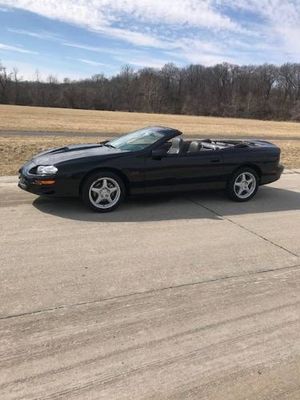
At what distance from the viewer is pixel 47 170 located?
6.46 meters

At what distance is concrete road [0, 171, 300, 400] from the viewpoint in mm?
2891

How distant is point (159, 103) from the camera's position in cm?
12112

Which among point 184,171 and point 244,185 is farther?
point 244,185

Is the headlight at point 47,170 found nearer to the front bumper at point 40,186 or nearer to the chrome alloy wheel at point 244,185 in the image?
the front bumper at point 40,186

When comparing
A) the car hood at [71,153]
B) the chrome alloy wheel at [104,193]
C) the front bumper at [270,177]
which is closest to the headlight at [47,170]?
the car hood at [71,153]

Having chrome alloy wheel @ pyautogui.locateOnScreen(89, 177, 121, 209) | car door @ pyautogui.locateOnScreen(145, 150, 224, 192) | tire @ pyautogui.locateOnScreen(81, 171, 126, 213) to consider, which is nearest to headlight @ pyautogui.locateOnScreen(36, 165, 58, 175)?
tire @ pyautogui.locateOnScreen(81, 171, 126, 213)

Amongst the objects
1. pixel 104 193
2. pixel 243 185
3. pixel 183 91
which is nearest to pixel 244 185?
pixel 243 185

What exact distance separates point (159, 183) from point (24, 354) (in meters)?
4.41

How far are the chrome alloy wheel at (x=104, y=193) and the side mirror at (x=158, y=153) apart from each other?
0.79 metres

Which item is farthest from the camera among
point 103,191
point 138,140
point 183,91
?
point 183,91

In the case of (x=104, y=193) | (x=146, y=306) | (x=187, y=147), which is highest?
(x=187, y=147)

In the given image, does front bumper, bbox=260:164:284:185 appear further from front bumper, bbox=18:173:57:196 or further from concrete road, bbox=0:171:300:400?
front bumper, bbox=18:173:57:196

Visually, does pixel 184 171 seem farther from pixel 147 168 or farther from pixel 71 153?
pixel 71 153

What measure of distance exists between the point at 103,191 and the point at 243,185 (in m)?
2.62
